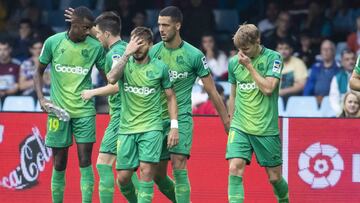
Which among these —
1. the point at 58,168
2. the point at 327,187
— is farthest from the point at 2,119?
the point at 327,187

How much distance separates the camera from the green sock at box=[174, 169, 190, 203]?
45.0 ft

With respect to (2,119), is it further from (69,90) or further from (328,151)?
(328,151)

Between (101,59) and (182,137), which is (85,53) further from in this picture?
(182,137)

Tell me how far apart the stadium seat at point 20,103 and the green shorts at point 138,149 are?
588 cm

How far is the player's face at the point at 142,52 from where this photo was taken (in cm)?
1307

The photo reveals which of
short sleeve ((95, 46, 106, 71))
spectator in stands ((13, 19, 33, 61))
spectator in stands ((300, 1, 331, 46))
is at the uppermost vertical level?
spectator in stands ((300, 1, 331, 46))

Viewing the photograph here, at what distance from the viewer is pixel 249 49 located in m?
13.4

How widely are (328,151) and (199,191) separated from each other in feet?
5.11

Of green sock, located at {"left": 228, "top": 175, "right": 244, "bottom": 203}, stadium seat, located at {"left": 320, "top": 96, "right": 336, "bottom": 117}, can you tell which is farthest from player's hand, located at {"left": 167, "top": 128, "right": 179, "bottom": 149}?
stadium seat, located at {"left": 320, "top": 96, "right": 336, "bottom": 117}

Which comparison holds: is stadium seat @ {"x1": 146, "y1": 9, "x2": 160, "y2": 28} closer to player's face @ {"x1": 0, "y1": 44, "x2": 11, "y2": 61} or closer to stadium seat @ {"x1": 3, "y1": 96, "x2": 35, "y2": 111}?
player's face @ {"x1": 0, "y1": 44, "x2": 11, "y2": 61}

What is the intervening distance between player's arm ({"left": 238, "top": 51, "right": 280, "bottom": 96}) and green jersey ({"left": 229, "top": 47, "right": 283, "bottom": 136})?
10cm

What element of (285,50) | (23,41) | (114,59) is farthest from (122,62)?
(23,41)

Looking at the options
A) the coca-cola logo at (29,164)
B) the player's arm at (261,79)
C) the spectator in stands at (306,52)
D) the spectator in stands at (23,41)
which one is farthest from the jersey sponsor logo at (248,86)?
the spectator in stands at (23,41)

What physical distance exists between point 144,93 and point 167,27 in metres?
0.82
